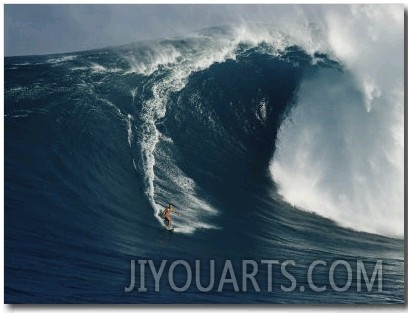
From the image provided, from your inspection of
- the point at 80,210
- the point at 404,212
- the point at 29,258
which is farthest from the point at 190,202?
the point at 404,212

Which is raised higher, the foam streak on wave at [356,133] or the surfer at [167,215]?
the foam streak on wave at [356,133]

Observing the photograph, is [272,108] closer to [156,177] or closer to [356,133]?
[356,133]

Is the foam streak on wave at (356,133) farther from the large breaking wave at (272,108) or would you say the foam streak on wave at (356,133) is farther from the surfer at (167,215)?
the surfer at (167,215)

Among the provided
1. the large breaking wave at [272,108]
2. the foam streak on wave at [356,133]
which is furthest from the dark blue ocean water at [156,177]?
the foam streak on wave at [356,133]

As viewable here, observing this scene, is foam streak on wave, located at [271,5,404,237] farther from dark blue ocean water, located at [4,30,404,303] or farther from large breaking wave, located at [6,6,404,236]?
dark blue ocean water, located at [4,30,404,303]

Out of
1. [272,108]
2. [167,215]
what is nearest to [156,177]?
[167,215]

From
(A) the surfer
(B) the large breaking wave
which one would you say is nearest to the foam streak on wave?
(B) the large breaking wave

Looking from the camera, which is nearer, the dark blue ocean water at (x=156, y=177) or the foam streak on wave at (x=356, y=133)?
the dark blue ocean water at (x=156, y=177)

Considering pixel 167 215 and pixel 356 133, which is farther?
pixel 356 133

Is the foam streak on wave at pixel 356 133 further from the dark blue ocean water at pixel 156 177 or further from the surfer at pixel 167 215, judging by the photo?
the surfer at pixel 167 215

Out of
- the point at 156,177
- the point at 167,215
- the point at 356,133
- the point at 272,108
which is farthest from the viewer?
the point at 272,108
